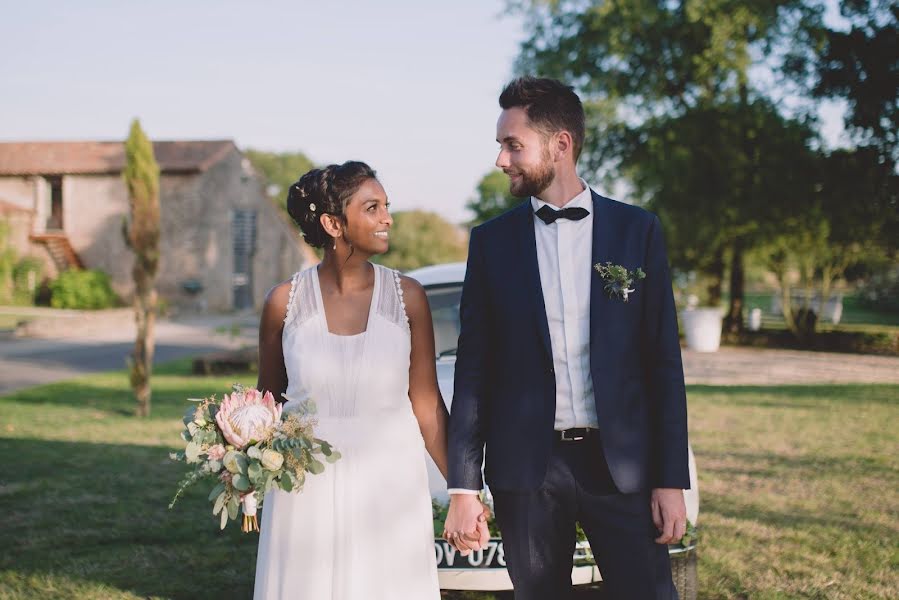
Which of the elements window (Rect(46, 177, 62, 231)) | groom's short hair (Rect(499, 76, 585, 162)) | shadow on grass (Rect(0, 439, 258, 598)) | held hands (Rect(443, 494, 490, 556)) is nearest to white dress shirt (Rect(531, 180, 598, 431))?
groom's short hair (Rect(499, 76, 585, 162))

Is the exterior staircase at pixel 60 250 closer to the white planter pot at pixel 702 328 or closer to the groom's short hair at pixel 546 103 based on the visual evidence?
the white planter pot at pixel 702 328

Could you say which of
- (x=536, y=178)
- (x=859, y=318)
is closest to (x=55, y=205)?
(x=859, y=318)

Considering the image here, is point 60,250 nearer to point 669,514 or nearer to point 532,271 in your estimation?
point 532,271

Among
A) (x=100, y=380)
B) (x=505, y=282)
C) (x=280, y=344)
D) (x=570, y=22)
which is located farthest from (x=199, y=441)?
(x=570, y=22)

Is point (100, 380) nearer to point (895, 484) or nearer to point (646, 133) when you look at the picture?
point (895, 484)

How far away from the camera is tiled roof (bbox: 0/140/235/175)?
123 feet

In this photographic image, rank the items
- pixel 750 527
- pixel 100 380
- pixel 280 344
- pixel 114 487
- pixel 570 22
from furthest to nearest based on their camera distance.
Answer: pixel 570 22
pixel 100 380
pixel 114 487
pixel 750 527
pixel 280 344

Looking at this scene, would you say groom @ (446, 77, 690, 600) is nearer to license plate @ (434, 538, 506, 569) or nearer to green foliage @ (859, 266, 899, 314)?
license plate @ (434, 538, 506, 569)

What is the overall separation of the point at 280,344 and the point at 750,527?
14.1 feet

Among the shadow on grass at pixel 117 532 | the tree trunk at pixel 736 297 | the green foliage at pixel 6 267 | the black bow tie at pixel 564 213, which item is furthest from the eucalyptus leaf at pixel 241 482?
the green foliage at pixel 6 267

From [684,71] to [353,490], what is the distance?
23.2 meters

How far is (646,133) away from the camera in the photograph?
2533 centimetres

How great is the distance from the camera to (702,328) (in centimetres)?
2269

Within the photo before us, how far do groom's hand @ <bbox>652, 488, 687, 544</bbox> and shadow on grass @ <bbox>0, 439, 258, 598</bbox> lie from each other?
9.91 feet
